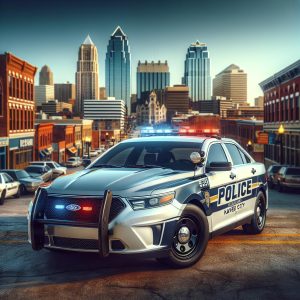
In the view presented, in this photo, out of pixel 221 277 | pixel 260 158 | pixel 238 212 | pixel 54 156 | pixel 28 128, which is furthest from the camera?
pixel 54 156

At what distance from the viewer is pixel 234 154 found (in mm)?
8844

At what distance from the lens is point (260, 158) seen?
76500 mm

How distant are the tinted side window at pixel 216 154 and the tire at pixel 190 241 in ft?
4.24

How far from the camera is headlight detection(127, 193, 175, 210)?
607cm

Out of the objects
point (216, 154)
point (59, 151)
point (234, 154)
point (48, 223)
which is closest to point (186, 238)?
point (48, 223)

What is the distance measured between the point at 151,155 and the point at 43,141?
66.2 meters

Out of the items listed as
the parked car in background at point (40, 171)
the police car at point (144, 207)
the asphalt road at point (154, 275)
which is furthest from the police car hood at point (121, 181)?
the parked car in background at point (40, 171)

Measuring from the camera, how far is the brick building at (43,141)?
6819 centimetres

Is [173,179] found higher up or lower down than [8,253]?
higher up

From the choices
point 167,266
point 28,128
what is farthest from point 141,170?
point 28,128

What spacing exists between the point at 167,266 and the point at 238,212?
2.28 meters

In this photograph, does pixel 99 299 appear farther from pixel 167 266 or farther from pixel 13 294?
pixel 167 266

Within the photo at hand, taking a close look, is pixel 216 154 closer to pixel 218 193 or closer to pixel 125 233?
pixel 218 193

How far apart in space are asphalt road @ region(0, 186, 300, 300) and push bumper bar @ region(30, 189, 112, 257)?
1.16ft
